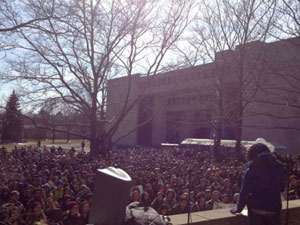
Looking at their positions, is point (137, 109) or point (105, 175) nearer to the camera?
point (105, 175)

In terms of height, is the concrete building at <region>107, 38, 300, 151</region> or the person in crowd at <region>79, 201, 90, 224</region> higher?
the concrete building at <region>107, 38, 300, 151</region>

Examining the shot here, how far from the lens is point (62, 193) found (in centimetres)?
862

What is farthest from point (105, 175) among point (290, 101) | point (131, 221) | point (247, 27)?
point (247, 27)

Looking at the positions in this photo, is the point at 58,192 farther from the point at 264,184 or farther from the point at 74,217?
the point at 264,184

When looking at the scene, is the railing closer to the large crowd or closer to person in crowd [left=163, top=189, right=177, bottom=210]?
the large crowd

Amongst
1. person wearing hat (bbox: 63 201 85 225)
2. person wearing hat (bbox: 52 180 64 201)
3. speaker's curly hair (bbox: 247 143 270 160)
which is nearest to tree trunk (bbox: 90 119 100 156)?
person wearing hat (bbox: 52 180 64 201)

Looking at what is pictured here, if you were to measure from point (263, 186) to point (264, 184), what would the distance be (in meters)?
0.03

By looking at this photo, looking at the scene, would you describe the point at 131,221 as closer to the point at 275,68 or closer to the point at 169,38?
the point at 275,68

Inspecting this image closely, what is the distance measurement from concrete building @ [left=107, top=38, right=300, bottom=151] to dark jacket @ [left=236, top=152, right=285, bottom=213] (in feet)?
26.2

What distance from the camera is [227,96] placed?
67.5ft

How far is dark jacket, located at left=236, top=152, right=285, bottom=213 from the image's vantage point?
3.49 metres

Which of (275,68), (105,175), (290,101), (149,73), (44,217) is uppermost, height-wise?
(149,73)

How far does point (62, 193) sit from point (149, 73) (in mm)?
13856

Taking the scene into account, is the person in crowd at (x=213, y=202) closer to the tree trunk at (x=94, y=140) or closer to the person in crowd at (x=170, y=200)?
the person in crowd at (x=170, y=200)
